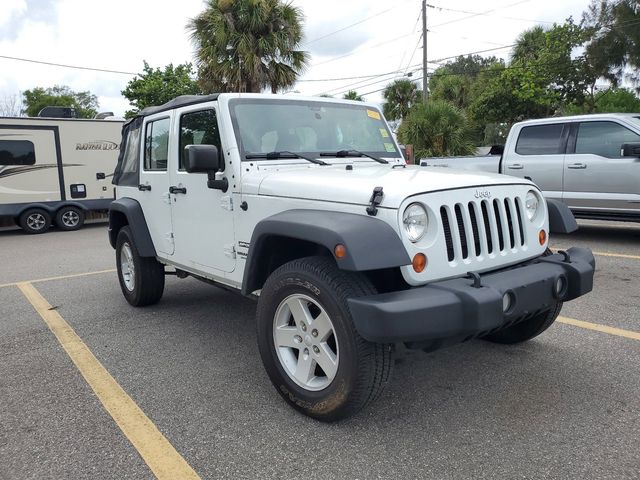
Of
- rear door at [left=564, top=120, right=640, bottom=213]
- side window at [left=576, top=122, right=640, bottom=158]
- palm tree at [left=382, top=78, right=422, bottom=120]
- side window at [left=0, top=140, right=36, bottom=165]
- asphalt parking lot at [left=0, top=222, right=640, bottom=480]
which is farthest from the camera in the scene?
palm tree at [left=382, top=78, right=422, bottom=120]

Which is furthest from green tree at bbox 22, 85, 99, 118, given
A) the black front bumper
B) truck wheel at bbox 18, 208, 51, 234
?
the black front bumper

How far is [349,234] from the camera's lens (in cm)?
257

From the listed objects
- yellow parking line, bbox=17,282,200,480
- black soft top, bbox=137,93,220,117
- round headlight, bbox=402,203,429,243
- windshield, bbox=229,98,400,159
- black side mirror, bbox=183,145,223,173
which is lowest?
yellow parking line, bbox=17,282,200,480

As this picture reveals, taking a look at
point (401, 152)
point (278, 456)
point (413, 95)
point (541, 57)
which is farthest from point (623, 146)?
point (413, 95)

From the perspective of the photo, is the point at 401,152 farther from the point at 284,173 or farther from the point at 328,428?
the point at 328,428

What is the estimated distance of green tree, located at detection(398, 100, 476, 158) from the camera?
17.0 metres

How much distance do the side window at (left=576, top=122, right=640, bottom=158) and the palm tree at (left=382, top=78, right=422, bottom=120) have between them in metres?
26.0

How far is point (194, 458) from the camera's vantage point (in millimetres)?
2645

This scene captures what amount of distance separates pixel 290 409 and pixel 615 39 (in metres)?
27.9

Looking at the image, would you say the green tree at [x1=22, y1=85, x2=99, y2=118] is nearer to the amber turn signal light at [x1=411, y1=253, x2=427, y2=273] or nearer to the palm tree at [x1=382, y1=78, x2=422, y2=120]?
the palm tree at [x1=382, y1=78, x2=422, y2=120]

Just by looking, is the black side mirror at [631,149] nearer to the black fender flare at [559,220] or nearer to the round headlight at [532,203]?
the black fender flare at [559,220]

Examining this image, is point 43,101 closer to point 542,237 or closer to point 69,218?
point 69,218

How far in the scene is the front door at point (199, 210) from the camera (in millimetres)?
3844

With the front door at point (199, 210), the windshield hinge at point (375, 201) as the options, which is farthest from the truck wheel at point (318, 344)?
the front door at point (199, 210)
